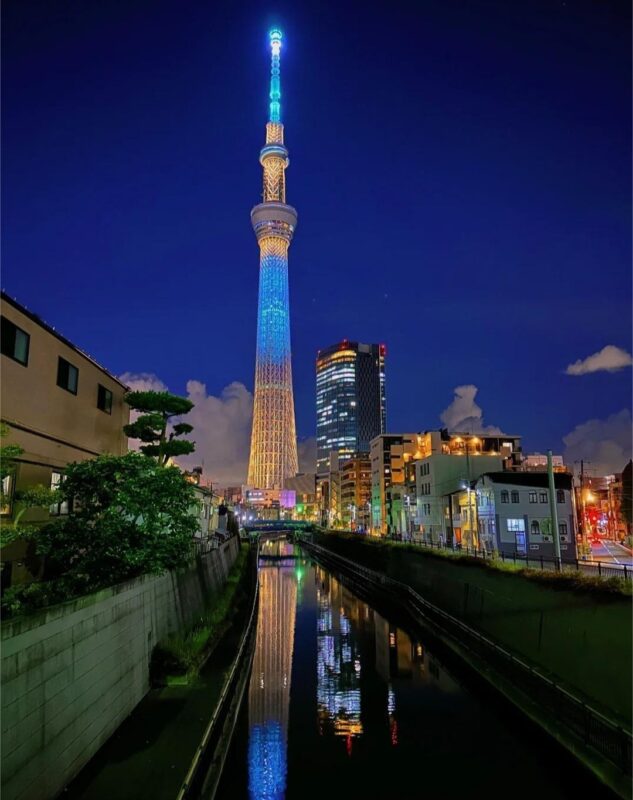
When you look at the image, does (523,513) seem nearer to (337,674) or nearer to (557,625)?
(337,674)

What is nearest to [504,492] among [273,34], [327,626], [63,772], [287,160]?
[327,626]

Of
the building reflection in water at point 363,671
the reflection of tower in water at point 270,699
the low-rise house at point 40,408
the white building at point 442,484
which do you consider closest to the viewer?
the reflection of tower in water at point 270,699

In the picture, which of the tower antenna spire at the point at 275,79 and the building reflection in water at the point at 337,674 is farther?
the tower antenna spire at the point at 275,79

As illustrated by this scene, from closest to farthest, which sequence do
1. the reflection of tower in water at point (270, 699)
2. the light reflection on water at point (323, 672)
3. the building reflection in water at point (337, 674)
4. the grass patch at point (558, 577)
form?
the reflection of tower in water at point (270, 699), the grass patch at point (558, 577), the light reflection on water at point (323, 672), the building reflection in water at point (337, 674)

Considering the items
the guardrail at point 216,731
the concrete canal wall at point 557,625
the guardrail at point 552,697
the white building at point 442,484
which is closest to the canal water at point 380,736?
the guardrail at point 216,731

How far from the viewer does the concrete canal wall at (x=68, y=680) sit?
8.06m

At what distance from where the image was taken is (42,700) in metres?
8.87

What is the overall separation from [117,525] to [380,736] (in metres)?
8.92

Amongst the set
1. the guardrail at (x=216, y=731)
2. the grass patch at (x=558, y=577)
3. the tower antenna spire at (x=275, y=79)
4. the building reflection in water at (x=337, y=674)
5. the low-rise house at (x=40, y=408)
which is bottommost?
the building reflection in water at (x=337, y=674)

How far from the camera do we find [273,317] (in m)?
126

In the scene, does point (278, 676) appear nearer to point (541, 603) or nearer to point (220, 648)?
point (220, 648)

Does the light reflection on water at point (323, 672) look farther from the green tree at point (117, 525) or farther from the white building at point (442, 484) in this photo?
the white building at point (442, 484)

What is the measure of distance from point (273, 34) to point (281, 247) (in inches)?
2008

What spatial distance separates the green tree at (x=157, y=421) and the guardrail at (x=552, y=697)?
14.1m
